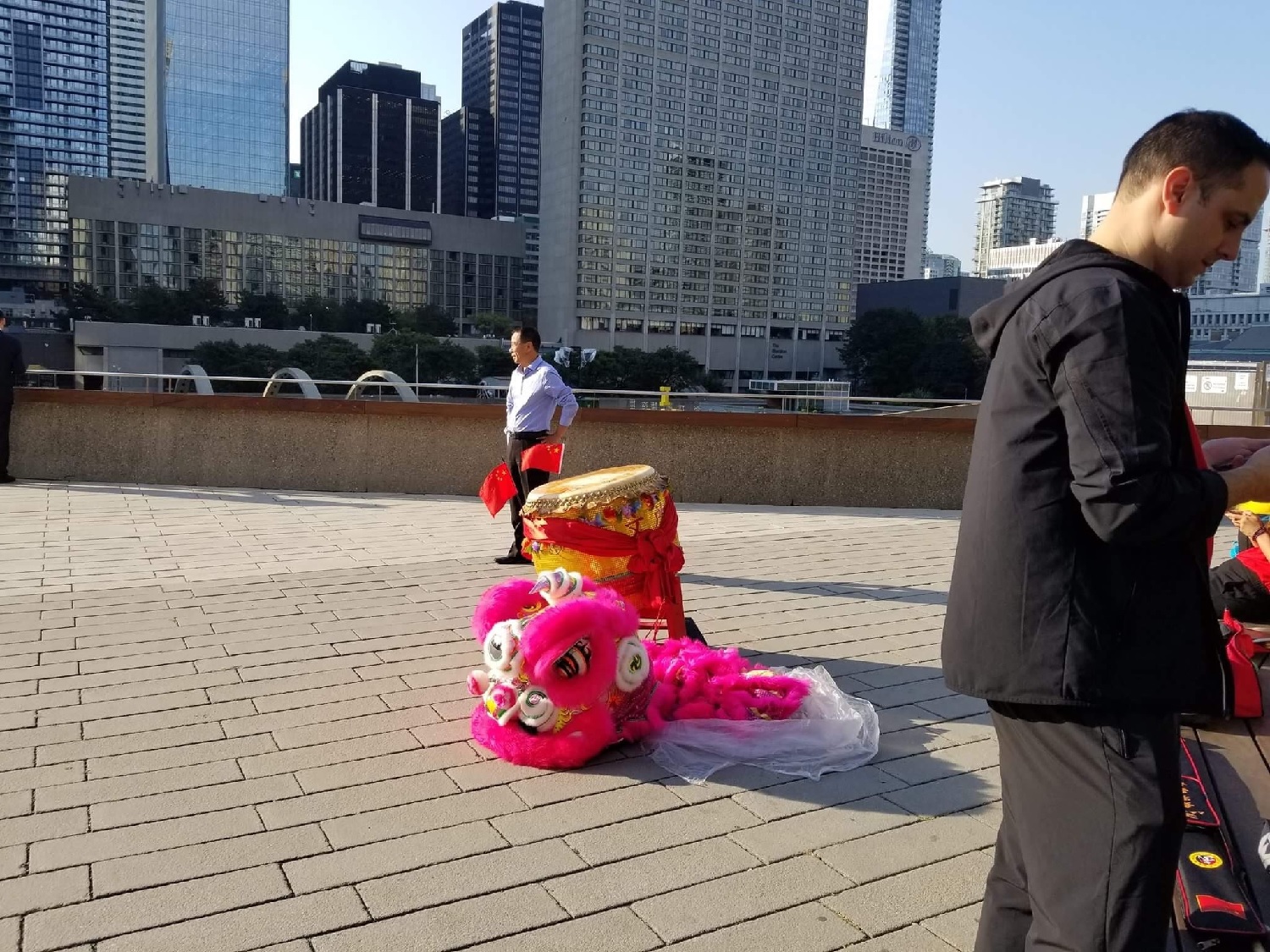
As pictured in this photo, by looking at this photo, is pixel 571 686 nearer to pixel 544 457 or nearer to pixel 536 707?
pixel 536 707

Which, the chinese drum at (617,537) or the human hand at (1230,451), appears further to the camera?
the chinese drum at (617,537)

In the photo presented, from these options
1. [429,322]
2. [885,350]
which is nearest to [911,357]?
[885,350]

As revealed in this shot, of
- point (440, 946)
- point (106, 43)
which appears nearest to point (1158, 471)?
point (440, 946)

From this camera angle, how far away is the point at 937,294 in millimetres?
123938

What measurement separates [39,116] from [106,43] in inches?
653

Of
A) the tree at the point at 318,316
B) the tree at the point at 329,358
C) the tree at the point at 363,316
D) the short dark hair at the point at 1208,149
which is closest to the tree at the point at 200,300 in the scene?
the tree at the point at 318,316

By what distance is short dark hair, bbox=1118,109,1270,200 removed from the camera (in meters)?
1.84

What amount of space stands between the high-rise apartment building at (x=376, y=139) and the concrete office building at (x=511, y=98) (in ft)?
36.3

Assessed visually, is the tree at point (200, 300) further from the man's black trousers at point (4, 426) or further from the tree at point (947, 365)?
the man's black trousers at point (4, 426)

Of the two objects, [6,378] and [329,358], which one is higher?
[6,378]

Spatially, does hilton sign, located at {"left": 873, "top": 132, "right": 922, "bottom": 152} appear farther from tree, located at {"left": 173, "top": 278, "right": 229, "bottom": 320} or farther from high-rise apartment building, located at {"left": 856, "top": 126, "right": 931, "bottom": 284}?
tree, located at {"left": 173, "top": 278, "right": 229, "bottom": 320}

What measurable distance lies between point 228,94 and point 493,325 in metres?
57.7

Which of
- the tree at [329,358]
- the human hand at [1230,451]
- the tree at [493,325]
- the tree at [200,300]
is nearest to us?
the human hand at [1230,451]

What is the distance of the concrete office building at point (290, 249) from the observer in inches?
4092
